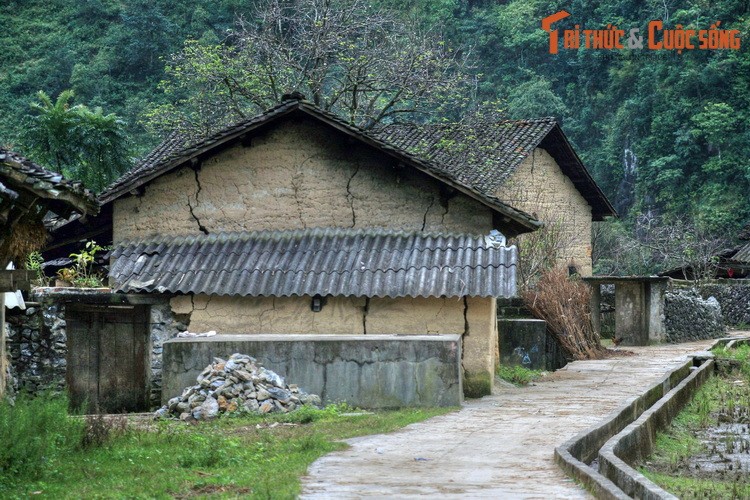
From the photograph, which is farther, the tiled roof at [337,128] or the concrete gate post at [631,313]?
the concrete gate post at [631,313]

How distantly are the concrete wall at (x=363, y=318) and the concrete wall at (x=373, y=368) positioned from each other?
192 centimetres

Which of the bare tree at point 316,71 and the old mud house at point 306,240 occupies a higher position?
the bare tree at point 316,71

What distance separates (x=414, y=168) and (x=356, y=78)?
1323 cm

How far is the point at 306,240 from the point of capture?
17.8m

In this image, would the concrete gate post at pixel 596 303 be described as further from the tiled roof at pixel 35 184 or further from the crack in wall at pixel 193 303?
the tiled roof at pixel 35 184

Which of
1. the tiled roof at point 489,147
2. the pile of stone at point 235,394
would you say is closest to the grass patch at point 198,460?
the pile of stone at point 235,394

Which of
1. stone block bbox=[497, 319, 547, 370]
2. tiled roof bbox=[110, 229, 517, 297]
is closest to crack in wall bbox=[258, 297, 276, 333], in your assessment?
tiled roof bbox=[110, 229, 517, 297]

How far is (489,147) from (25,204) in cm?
2409

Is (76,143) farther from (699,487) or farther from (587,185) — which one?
(699,487)

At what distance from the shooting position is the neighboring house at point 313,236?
54.5 feet

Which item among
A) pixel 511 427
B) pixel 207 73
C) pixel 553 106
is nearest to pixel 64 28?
pixel 553 106

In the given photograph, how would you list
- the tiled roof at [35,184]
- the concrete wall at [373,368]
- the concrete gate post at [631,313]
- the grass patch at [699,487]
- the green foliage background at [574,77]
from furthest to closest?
the green foliage background at [574,77], the concrete gate post at [631,313], the concrete wall at [373,368], the grass patch at [699,487], the tiled roof at [35,184]

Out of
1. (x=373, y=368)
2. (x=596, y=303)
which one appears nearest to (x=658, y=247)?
(x=596, y=303)

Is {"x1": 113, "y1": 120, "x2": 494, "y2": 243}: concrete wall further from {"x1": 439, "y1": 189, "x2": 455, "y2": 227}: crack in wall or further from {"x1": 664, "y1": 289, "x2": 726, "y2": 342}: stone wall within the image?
{"x1": 664, "y1": 289, "x2": 726, "y2": 342}: stone wall
